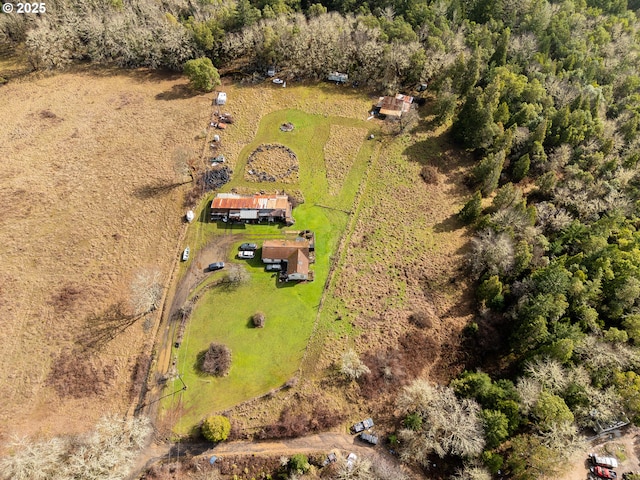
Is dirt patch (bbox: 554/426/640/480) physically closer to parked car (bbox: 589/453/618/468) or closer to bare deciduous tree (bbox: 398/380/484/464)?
parked car (bbox: 589/453/618/468)

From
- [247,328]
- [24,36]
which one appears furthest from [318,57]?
[24,36]

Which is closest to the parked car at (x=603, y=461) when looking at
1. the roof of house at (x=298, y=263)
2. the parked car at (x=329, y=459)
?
the parked car at (x=329, y=459)

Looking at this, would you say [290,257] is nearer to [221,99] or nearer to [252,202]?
[252,202]

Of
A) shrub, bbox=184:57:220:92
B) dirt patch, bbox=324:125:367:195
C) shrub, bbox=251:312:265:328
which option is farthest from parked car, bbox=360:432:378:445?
shrub, bbox=184:57:220:92

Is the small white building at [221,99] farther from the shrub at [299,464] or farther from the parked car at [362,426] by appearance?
the shrub at [299,464]

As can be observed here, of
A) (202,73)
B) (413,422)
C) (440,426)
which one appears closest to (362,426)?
(413,422)

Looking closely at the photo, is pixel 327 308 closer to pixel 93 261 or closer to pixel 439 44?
pixel 93 261
